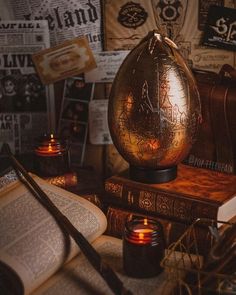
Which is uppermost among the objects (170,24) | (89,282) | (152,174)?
(170,24)

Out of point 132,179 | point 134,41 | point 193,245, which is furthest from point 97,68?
point 193,245

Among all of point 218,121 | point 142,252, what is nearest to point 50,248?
point 142,252

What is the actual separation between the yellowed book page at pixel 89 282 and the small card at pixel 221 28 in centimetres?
50

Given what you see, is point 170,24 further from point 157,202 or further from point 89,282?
point 89,282

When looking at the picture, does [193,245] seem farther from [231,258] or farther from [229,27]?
[229,27]

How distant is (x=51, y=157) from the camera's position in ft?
3.38

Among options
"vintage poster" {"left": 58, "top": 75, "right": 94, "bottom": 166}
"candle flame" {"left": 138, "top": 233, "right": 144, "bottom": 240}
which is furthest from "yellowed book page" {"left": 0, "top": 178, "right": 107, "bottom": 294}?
"vintage poster" {"left": 58, "top": 75, "right": 94, "bottom": 166}

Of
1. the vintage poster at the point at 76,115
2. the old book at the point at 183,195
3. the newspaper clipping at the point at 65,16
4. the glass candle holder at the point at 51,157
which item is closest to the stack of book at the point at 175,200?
the old book at the point at 183,195

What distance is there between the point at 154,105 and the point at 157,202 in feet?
0.56

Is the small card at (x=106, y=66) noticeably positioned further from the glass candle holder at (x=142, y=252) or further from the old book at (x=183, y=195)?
the glass candle holder at (x=142, y=252)

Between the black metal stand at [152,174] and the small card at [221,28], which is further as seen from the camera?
the small card at [221,28]

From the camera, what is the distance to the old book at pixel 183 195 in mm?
896

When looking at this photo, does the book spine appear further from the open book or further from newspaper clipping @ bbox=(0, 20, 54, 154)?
newspaper clipping @ bbox=(0, 20, 54, 154)

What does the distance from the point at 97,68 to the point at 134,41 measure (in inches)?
3.9
